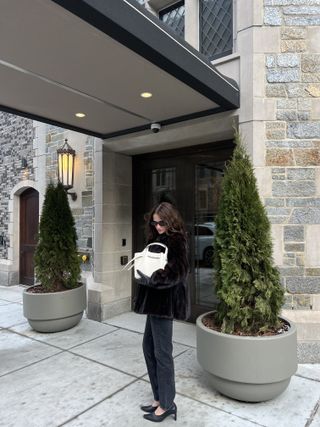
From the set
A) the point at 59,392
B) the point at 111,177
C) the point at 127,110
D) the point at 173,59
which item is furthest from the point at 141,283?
the point at 111,177

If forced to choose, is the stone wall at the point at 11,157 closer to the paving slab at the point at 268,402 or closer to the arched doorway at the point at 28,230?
the arched doorway at the point at 28,230

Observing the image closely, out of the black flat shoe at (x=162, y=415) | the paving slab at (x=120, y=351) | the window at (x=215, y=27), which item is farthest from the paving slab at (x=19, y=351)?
the window at (x=215, y=27)

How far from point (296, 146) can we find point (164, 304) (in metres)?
2.21

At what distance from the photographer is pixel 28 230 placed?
7.59 metres

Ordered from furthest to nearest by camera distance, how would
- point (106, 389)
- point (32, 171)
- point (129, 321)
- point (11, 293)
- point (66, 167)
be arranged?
point (32, 171) < point (11, 293) < point (66, 167) < point (129, 321) < point (106, 389)

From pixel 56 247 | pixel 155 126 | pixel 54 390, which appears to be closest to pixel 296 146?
pixel 155 126

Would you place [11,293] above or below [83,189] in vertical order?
below

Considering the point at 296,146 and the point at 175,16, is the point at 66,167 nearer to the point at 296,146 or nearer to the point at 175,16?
the point at 175,16

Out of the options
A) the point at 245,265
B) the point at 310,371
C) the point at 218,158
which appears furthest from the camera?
the point at 218,158

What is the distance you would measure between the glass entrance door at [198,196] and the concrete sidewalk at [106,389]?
2.24 ft

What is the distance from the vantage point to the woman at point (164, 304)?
246cm

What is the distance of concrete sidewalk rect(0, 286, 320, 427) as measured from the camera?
101 inches

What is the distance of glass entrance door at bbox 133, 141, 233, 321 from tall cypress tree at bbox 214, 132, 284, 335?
5.26ft

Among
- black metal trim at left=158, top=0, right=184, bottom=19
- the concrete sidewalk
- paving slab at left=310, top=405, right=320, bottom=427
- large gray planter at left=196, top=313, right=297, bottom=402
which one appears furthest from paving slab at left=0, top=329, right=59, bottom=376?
→ black metal trim at left=158, top=0, right=184, bottom=19
